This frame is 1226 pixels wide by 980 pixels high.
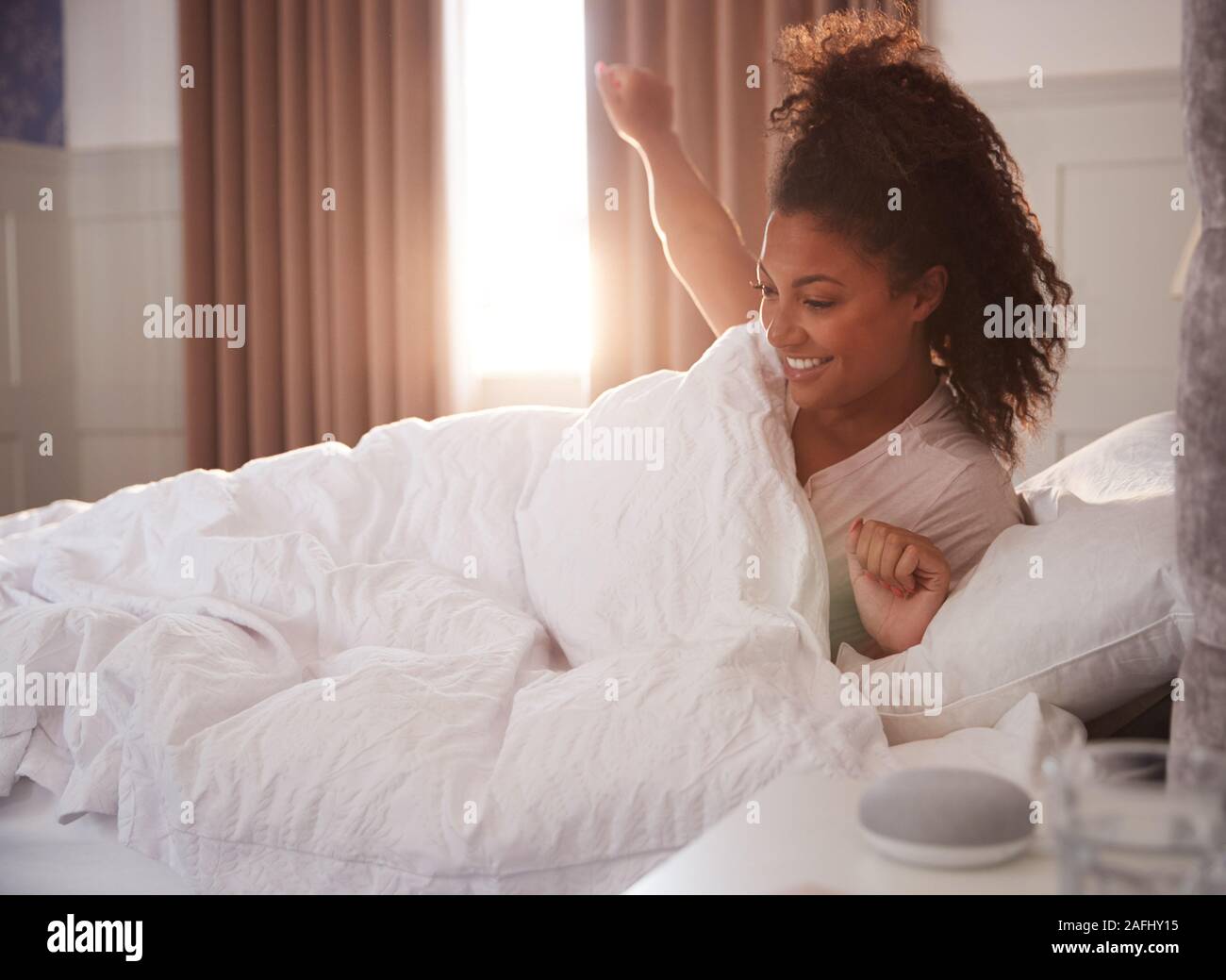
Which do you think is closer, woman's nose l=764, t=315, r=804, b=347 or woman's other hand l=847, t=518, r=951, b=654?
woman's other hand l=847, t=518, r=951, b=654

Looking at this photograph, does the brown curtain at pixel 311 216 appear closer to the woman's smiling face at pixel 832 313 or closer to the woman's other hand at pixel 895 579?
the woman's smiling face at pixel 832 313

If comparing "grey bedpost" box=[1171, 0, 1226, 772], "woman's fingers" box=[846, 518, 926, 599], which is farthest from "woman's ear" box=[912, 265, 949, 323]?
"grey bedpost" box=[1171, 0, 1226, 772]

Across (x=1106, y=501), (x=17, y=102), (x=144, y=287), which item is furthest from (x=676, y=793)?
(x=17, y=102)

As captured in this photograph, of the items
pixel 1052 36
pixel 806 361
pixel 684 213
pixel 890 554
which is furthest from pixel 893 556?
pixel 1052 36

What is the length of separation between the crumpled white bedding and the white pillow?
0.18ft

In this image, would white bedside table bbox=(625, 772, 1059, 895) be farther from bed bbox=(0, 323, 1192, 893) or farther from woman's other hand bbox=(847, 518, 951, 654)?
woman's other hand bbox=(847, 518, 951, 654)

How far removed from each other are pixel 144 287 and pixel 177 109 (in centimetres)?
58

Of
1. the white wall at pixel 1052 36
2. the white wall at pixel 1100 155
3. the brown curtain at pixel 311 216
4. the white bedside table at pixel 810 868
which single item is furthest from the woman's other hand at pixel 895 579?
the brown curtain at pixel 311 216

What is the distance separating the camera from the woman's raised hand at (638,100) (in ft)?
6.64

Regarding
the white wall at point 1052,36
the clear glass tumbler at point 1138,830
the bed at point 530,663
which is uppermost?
the white wall at point 1052,36

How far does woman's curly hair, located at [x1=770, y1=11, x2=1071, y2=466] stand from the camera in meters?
1.36

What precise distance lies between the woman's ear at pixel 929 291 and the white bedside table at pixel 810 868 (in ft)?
2.98

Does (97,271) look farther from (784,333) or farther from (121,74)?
(784,333)
